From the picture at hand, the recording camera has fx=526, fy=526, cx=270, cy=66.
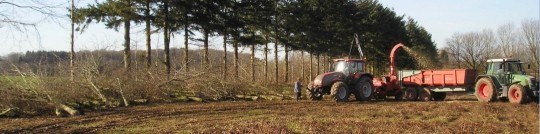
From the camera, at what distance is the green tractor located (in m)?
17.8

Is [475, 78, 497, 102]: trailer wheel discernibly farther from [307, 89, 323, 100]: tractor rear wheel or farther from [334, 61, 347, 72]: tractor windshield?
[307, 89, 323, 100]: tractor rear wheel

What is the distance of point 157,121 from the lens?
12.5 metres

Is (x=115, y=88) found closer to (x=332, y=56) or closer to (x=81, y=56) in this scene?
(x=81, y=56)

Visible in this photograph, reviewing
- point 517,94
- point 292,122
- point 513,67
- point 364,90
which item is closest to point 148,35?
point 364,90

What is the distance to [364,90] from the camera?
20703mm

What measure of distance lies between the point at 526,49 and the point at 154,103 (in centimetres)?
4875

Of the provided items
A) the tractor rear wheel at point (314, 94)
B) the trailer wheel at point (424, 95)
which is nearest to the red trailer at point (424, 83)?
the trailer wheel at point (424, 95)

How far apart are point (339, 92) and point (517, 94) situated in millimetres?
6034

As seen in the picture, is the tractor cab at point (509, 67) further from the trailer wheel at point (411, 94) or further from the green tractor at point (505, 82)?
the trailer wheel at point (411, 94)

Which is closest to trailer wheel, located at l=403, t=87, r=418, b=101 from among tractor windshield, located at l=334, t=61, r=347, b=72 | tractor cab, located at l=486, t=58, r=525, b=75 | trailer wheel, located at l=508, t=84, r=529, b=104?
tractor windshield, located at l=334, t=61, r=347, b=72

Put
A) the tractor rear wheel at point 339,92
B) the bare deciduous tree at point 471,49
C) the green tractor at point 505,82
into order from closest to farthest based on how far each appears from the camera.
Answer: the green tractor at point 505,82
the tractor rear wheel at point 339,92
the bare deciduous tree at point 471,49

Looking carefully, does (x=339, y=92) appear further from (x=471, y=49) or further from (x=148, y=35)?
(x=471, y=49)

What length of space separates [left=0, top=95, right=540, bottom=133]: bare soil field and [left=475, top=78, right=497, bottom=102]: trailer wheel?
2.95 m

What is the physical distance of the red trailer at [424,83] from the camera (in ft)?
65.2
